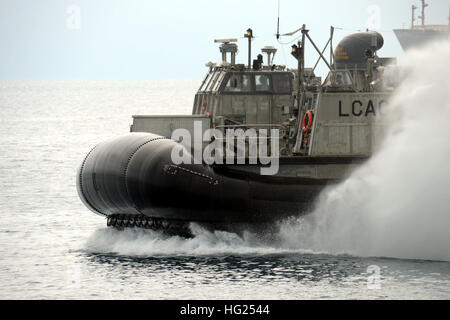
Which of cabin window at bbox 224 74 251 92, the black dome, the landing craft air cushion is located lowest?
the landing craft air cushion

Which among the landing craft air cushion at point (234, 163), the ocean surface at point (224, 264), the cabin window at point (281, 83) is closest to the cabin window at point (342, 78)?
the landing craft air cushion at point (234, 163)

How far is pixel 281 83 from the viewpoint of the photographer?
25.1 meters

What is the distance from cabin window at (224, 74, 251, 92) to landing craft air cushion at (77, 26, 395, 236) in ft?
4.42

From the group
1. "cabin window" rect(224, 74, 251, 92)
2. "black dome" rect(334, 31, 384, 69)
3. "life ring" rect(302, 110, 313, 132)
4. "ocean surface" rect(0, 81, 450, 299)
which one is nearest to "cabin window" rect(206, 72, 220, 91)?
"cabin window" rect(224, 74, 251, 92)

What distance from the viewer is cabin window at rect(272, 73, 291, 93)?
82.2 feet

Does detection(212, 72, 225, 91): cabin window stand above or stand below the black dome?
below

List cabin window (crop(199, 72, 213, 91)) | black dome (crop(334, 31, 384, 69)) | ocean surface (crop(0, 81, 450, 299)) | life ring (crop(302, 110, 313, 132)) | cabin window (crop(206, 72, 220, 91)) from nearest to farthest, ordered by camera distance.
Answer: ocean surface (crop(0, 81, 450, 299)) → life ring (crop(302, 110, 313, 132)) → cabin window (crop(206, 72, 220, 91)) → cabin window (crop(199, 72, 213, 91)) → black dome (crop(334, 31, 384, 69))

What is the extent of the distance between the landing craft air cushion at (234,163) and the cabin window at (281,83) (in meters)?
1.36

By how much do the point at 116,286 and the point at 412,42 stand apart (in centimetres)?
8569

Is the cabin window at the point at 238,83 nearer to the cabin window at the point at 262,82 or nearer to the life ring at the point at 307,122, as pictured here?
the cabin window at the point at 262,82

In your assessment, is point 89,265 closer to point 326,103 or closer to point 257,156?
point 257,156

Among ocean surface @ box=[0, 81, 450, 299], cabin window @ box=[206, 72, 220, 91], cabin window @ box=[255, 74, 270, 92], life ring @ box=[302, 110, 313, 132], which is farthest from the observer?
cabin window @ box=[206, 72, 220, 91]

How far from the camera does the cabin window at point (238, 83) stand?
976 inches

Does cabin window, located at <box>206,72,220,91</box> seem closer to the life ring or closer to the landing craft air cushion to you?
the landing craft air cushion
